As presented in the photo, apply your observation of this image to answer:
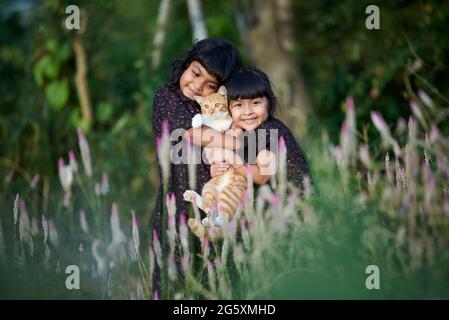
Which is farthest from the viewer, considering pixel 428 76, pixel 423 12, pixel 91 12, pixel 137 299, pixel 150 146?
pixel 91 12

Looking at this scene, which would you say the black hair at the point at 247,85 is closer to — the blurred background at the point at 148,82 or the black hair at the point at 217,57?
the black hair at the point at 217,57

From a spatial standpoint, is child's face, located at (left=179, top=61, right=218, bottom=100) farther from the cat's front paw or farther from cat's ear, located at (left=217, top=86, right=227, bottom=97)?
the cat's front paw

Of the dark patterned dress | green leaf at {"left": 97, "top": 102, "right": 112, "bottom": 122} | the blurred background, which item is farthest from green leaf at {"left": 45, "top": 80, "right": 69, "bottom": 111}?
the dark patterned dress

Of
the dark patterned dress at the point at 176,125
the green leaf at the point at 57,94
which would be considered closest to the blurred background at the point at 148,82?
the green leaf at the point at 57,94

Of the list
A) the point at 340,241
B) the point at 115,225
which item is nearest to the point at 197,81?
the point at 115,225

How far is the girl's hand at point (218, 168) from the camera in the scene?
3.39 meters

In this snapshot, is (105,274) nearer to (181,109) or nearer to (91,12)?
(181,109)

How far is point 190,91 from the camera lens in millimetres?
3605

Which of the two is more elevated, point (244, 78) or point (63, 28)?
point (63, 28)

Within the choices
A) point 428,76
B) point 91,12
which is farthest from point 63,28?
point 428,76

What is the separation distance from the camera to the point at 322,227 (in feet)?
9.84

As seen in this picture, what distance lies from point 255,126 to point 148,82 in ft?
11.9

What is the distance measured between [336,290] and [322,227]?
0.87 ft

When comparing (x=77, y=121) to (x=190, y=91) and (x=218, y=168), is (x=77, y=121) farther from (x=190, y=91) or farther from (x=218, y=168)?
(x=218, y=168)
